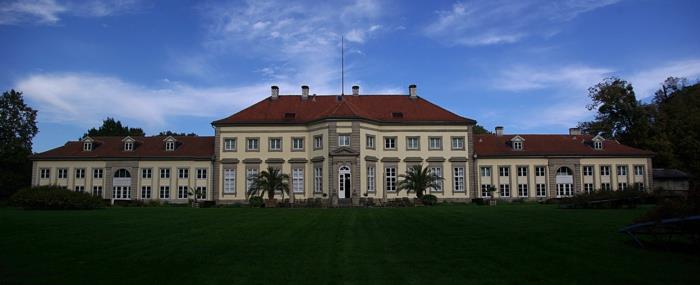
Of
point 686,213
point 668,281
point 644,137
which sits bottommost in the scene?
point 668,281

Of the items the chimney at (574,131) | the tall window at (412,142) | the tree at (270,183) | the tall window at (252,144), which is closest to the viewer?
the tree at (270,183)

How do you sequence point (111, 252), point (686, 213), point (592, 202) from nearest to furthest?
point (686, 213), point (111, 252), point (592, 202)

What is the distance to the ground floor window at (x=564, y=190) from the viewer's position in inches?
1956

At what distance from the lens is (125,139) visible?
52.3 metres

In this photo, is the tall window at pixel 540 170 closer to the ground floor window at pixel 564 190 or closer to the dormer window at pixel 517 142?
the ground floor window at pixel 564 190

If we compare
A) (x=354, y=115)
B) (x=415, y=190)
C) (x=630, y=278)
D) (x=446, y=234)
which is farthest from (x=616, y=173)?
(x=630, y=278)

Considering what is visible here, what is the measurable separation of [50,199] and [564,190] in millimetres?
40806

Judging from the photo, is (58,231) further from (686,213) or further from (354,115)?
(354,115)

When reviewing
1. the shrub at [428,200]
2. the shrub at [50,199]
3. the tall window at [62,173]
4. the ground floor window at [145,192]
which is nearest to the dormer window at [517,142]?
the shrub at [428,200]

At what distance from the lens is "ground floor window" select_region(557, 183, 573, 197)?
49.7 meters

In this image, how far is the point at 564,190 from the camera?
49.7 metres

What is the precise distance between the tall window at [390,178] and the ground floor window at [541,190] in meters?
13.5

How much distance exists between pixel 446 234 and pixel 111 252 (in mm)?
8858

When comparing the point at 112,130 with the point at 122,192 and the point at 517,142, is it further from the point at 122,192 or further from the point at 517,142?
the point at 517,142
